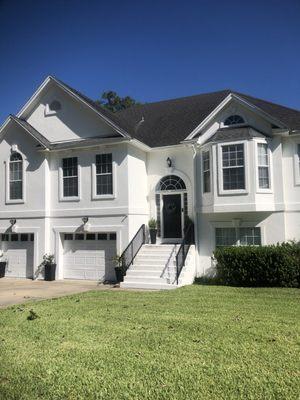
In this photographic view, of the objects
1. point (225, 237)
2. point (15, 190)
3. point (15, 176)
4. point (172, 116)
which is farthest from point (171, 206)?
point (15, 176)

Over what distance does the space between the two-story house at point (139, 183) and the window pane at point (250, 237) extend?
0.04 m

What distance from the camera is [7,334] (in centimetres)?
754

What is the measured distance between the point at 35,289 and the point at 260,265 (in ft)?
27.2

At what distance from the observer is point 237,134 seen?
14781 mm

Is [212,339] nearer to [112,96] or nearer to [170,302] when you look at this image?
[170,302]

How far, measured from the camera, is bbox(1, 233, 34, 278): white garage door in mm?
17916

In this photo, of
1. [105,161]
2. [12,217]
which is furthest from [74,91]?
[12,217]

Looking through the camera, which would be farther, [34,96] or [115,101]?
[115,101]

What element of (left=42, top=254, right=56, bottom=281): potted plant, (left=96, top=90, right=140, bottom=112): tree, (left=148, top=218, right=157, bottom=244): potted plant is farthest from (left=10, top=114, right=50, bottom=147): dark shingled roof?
(left=96, top=90, right=140, bottom=112): tree

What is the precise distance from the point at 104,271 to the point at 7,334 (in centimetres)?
898

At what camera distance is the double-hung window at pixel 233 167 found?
14633 mm

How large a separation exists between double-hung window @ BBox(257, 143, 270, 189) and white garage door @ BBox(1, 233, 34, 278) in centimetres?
1077

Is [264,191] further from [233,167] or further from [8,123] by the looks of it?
[8,123]

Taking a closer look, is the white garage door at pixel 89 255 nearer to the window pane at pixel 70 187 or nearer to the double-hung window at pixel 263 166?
the window pane at pixel 70 187
